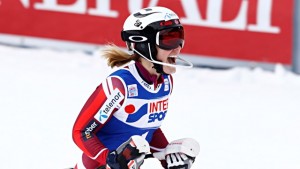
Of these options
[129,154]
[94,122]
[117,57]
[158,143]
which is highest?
[117,57]

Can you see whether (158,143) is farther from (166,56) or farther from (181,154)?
(166,56)

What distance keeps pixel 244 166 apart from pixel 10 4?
465cm

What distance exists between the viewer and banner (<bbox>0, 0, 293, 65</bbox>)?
30.5ft

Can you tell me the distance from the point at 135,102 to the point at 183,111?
3.49 metres

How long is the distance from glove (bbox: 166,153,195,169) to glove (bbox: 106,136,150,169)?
0.83 feet

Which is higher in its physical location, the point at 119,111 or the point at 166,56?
the point at 166,56

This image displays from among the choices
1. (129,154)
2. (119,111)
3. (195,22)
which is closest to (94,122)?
(119,111)

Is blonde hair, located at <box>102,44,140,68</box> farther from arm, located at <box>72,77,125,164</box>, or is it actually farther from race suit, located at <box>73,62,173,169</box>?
arm, located at <box>72,77,125,164</box>

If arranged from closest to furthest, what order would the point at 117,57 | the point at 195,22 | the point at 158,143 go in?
the point at 117,57 < the point at 158,143 < the point at 195,22

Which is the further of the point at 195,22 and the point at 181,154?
the point at 195,22

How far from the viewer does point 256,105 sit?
8.30m

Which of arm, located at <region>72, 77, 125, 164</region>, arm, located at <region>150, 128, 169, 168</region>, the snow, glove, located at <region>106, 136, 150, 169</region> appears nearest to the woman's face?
arm, located at <region>72, 77, 125, 164</region>

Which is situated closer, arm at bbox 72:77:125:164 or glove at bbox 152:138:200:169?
arm at bbox 72:77:125:164

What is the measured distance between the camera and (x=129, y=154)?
A: 4.39 meters
